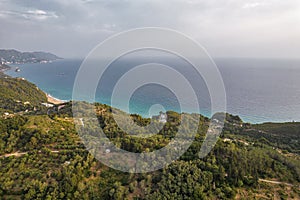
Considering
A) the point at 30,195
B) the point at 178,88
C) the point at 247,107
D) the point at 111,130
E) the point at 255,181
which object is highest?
the point at 178,88

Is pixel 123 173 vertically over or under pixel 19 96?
under

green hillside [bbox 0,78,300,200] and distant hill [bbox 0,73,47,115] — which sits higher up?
distant hill [bbox 0,73,47,115]

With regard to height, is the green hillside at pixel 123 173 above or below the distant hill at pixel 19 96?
below

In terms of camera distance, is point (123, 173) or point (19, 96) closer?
point (123, 173)

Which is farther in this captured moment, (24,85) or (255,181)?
(24,85)

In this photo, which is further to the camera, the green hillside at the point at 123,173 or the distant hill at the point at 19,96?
the distant hill at the point at 19,96

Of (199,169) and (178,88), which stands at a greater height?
(178,88)

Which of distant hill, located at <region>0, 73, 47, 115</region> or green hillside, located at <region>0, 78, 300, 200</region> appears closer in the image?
green hillside, located at <region>0, 78, 300, 200</region>

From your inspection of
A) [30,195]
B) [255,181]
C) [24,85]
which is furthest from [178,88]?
[30,195]

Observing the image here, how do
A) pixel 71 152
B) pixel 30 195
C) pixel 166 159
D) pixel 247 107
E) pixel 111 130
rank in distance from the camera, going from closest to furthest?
pixel 30 195 < pixel 166 159 < pixel 71 152 < pixel 111 130 < pixel 247 107

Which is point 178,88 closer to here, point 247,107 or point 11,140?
point 247,107

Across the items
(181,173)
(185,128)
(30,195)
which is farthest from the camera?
(185,128)
